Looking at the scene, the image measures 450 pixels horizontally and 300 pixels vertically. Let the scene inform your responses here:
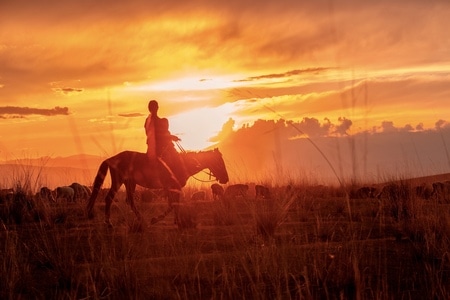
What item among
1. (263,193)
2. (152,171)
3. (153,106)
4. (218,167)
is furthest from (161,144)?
(263,193)

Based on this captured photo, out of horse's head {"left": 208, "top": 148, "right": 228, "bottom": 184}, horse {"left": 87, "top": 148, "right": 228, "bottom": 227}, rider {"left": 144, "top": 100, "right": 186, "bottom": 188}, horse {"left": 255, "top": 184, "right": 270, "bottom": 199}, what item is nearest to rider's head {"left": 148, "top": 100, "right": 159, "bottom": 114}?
rider {"left": 144, "top": 100, "right": 186, "bottom": 188}

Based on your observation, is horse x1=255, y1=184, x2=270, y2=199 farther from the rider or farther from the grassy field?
the grassy field

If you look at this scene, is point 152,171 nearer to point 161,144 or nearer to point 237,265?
point 161,144

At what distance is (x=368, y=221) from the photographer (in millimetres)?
11531

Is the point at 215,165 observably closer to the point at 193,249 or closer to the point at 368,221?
the point at 368,221

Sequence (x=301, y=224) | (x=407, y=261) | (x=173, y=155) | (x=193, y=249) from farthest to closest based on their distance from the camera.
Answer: (x=173, y=155)
(x=301, y=224)
(x=193, y=249)
(x=407, y=261)

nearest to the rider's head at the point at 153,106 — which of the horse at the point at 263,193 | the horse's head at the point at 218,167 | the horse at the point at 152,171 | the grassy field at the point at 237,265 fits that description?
the horse at the point at 152,171

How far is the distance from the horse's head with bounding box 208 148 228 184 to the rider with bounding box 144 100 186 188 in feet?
2.06

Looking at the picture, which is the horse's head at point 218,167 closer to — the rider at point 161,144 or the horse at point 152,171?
the horse at point 152,171

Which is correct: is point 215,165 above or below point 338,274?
above

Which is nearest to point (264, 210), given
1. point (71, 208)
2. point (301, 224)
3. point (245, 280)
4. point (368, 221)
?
point (301, 224)

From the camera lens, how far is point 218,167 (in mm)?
13477

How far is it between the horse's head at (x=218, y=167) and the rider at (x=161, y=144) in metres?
0.63

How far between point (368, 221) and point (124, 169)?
5366mm
